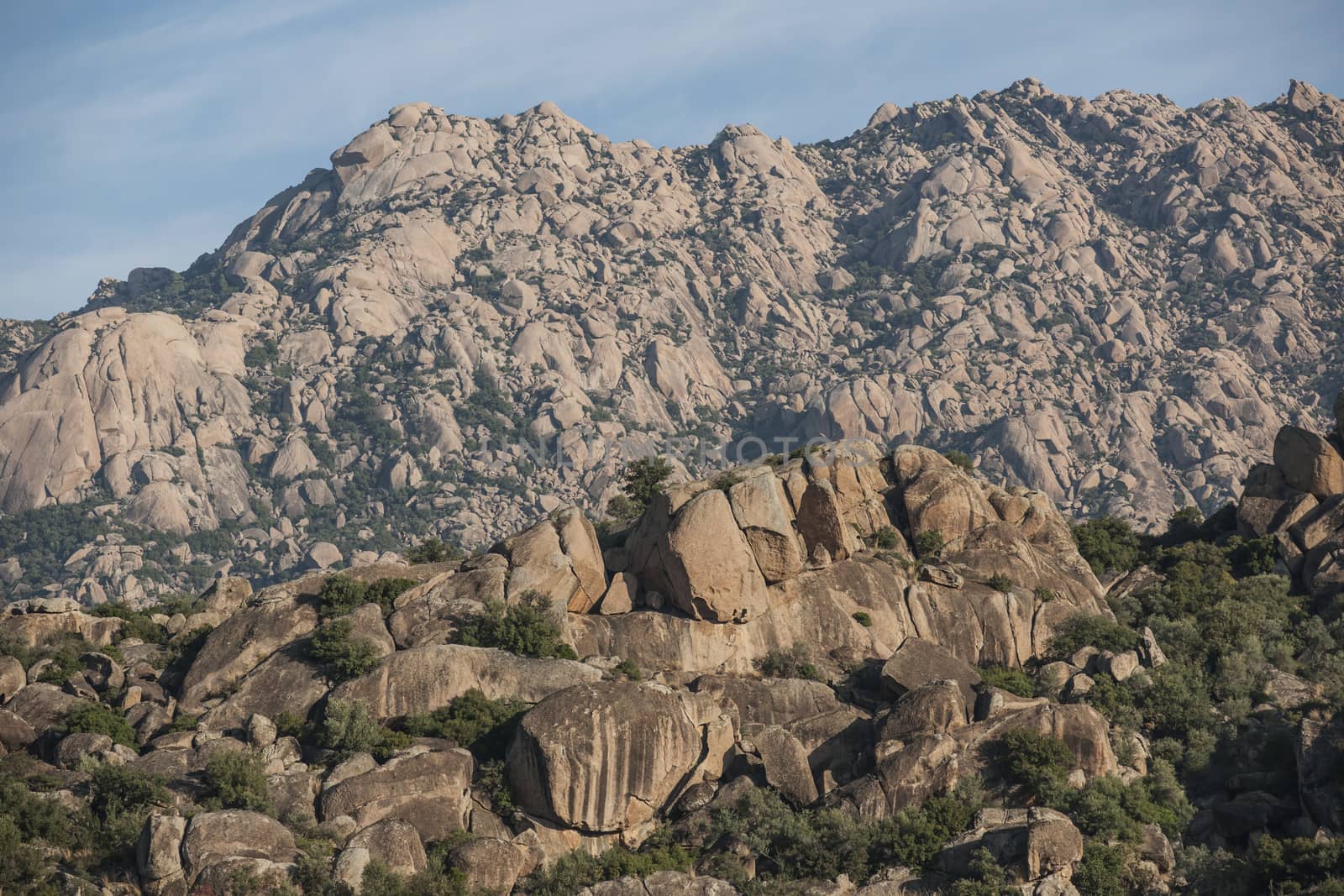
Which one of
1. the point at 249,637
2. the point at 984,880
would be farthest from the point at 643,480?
the point at 984,880

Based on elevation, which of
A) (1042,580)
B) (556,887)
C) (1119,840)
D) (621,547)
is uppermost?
(621,547)

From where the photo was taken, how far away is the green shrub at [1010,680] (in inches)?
3017

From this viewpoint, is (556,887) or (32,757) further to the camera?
(32,757)

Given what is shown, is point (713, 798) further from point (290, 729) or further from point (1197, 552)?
point (1197, 552)

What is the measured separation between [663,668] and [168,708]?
2810 centimetres

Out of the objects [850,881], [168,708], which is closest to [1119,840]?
[850,881]

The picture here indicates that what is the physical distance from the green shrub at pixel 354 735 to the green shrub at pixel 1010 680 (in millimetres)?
34175

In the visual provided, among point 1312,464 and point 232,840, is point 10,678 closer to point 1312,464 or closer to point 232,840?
point 232,840

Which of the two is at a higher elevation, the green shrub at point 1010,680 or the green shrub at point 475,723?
the green shrub at point 475,723

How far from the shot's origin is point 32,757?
65688 mm

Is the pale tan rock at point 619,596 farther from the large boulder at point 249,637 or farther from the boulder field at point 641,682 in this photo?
the large boulder at point 249,637

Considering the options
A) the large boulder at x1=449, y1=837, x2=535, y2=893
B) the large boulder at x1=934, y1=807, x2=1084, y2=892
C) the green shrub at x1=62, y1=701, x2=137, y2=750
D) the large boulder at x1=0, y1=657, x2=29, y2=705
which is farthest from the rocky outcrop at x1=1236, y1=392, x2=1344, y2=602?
the large boulder at x1=0, y1=657, x2=29, y2=705

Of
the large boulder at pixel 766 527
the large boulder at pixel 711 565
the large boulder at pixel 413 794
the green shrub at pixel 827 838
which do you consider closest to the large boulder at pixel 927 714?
the green shrub at pixel 827 838

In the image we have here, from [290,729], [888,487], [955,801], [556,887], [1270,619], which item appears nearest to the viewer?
[556,887]
